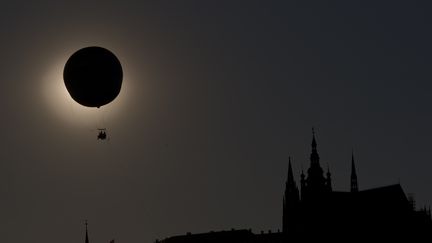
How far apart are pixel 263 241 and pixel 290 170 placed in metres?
16.4

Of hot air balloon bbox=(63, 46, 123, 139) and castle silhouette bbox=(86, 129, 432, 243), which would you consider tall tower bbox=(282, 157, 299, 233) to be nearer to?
castle silhouette bbox=(86, 129, 432, 243)

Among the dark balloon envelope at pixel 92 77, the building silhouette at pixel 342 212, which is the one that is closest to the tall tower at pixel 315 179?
the building silhouette at pixel 342 212

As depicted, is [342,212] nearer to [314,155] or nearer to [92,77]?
[314,155]

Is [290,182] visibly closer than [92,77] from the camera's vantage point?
No

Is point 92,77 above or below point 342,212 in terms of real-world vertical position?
above

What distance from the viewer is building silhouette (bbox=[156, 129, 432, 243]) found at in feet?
476

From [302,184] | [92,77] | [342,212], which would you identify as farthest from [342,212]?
[92,77]

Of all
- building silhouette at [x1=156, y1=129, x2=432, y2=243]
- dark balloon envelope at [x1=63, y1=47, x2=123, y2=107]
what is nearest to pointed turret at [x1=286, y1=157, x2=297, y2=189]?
building silhouette at [x1=156, y1=129, x2=432, y2=243]

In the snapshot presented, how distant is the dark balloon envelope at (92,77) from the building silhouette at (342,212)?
83.6 meters

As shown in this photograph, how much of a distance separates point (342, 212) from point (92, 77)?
93299mm

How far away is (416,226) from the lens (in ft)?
466

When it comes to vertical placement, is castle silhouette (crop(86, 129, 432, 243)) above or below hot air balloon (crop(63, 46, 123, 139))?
below

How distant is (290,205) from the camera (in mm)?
157375

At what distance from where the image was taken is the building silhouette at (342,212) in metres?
145
